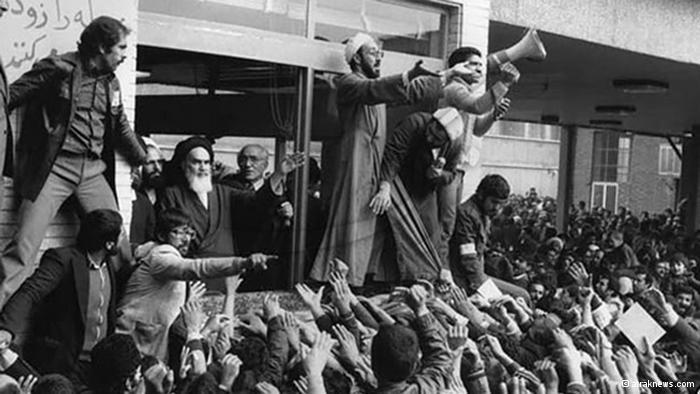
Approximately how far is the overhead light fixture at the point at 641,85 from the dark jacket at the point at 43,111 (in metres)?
10.3

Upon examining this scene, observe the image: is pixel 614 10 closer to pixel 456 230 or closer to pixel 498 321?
pixel 456 230

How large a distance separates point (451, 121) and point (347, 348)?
2.48 metres

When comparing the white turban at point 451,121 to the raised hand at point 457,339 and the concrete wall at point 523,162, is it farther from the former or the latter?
the concrete wall at point 523,162

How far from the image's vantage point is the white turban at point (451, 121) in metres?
7.41

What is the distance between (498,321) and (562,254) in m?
5.71

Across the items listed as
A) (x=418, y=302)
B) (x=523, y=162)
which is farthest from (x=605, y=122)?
(x=418, y=302)

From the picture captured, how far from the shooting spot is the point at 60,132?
543 centimetres

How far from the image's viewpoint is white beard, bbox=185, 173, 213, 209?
20.5 ft

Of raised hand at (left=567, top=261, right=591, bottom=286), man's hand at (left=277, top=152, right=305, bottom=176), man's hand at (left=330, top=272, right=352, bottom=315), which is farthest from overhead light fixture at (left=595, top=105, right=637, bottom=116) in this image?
man's hand at (left=330, top=272, right=352, bottom=315)

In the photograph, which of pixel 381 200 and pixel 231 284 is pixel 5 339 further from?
pixel 381 200

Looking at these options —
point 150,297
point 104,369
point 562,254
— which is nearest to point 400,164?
point 150,297

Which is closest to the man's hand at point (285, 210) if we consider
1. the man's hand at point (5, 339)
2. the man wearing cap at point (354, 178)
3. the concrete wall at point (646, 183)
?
the man wearing cap at point (354, 178)

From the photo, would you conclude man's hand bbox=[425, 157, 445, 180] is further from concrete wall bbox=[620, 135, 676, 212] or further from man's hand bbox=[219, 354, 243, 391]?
concrete wall bbox=[620, 135, 676, 212]

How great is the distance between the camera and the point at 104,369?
162 inches
